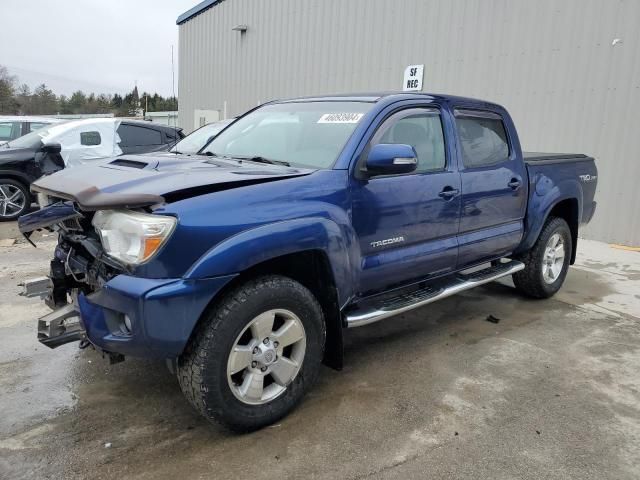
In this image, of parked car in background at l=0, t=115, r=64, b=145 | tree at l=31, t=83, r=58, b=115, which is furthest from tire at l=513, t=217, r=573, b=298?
tree at l=31, t=83, r=58, b=115

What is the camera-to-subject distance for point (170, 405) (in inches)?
123

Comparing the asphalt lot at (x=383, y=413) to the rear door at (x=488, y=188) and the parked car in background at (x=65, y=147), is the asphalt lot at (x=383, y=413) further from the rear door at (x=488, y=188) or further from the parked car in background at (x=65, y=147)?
the parked car in background at (x=65, y=147)

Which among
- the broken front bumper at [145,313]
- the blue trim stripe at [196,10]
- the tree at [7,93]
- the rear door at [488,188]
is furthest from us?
the tree at [7,93]

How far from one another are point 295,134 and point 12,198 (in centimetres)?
678

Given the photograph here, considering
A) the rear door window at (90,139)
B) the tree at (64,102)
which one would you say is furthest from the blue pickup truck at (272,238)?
the tree at (64,102)

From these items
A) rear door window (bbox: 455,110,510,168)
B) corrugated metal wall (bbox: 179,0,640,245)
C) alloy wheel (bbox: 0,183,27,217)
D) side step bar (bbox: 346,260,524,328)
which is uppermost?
→ corrugated metal wall (bbox: 179,0,640,245)

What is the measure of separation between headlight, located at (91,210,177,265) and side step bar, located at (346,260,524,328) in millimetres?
1338

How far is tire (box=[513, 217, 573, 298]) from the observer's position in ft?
16.6

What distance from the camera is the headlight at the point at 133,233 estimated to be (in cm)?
242

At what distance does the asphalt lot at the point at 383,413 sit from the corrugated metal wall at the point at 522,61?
398cm

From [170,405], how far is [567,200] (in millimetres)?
4290

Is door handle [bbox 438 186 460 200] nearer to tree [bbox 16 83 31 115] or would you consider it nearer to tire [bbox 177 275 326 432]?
tire [bbox 177 275 326 432]

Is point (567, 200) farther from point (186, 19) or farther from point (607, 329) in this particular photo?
point (186, 19)

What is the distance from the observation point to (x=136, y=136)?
10016mm
